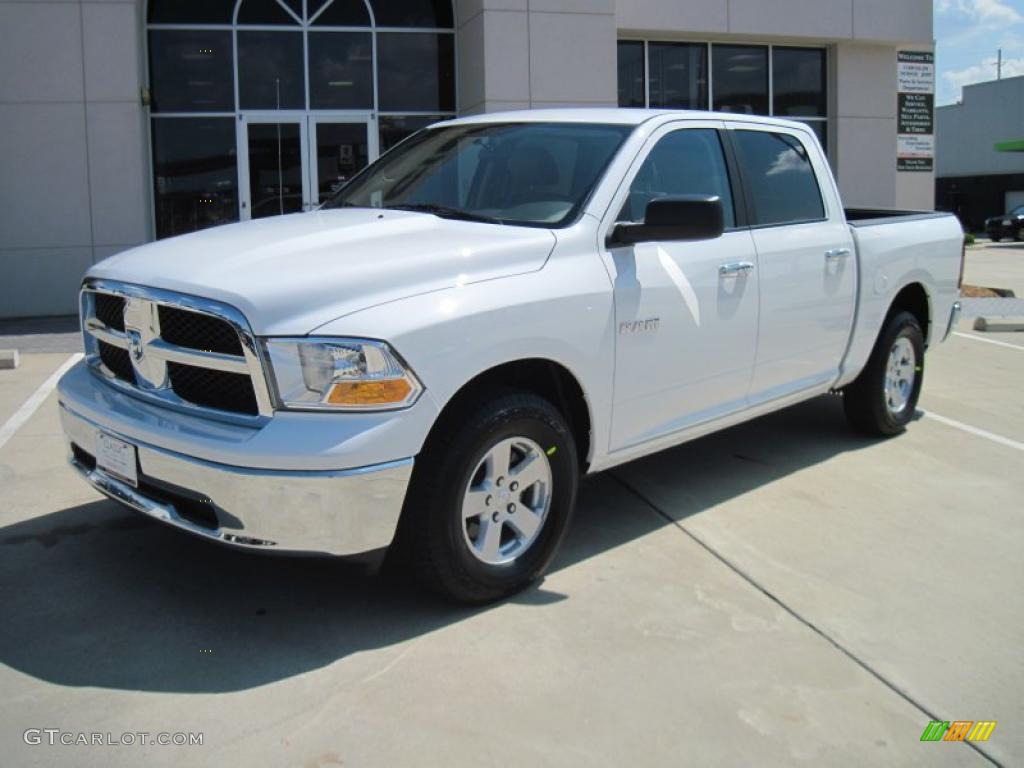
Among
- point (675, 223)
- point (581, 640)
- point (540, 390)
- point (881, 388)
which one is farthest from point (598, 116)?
point (881, 388)

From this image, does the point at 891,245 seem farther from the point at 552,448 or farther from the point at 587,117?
the point at 552,448

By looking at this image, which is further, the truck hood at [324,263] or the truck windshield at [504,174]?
the truck windshield at [504,174]

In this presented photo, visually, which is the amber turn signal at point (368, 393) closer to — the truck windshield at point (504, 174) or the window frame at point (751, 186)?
the truck windshield at point (504, 174)

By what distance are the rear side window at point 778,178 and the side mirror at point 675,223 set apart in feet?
3.48

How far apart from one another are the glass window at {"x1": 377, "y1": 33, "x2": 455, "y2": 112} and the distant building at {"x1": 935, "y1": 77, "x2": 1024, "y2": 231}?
136 ft

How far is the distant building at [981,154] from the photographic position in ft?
166

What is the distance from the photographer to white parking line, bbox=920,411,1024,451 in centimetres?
661

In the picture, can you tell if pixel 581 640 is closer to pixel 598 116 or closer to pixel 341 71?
pixel 598 116

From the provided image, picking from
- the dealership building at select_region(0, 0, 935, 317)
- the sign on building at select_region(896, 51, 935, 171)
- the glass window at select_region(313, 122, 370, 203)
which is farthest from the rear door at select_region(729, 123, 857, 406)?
the sign on building at select_region(896, 51, 935, 171)

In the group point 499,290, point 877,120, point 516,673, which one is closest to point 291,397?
point 499,290

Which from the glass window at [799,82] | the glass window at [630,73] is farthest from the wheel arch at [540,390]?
the glass window at [799,82]

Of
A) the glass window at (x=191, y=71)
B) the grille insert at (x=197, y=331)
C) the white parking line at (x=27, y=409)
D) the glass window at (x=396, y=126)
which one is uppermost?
the glass window at (x=191, y=71)

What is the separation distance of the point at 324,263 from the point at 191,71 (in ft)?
38.3

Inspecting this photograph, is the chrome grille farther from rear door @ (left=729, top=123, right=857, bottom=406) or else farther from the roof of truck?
rear door @ (left=729, top=123, right=857, bottom=406)
